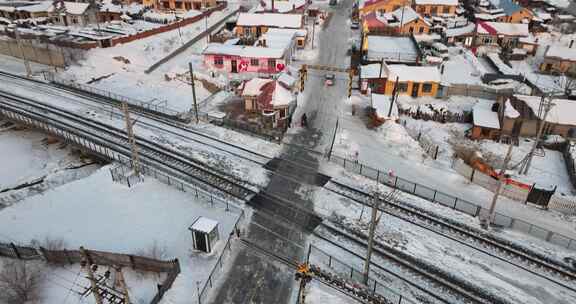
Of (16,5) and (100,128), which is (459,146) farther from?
(16,5)

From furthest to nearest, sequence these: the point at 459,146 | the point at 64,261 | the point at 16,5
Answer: the point at 16,5 → the point at 459,146 → the point at 64,261

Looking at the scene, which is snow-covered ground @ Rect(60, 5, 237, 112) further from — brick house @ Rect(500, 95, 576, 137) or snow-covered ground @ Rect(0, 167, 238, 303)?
brick house @ Rect(500, 95, 576, 137)

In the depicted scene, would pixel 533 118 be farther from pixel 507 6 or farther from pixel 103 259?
pixel 507 6

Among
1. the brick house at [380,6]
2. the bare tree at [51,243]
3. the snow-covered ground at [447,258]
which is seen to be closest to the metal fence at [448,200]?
the snow-covered ground at [447,258]

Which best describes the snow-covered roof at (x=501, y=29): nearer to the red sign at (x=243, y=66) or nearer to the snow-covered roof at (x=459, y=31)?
the snow-covered roof at (x=459, y=31)

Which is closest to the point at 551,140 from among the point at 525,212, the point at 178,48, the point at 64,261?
the point at 525,212

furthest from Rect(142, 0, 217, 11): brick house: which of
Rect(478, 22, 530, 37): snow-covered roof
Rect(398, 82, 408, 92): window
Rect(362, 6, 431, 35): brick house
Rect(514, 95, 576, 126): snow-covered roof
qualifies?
Rect(514, 95, 576, 126): snow-covered roof
